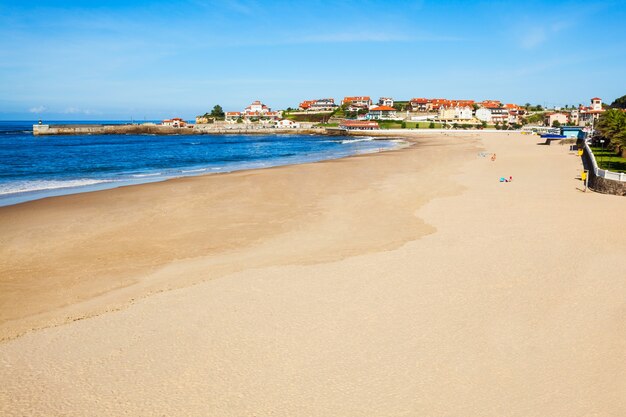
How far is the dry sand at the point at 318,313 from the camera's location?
6367 millimetres

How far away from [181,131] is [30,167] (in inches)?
3595

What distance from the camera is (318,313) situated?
8.84 meters

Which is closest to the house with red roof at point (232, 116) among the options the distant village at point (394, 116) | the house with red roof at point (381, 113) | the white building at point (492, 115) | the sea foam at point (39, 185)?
the distant village at point (394, 116)

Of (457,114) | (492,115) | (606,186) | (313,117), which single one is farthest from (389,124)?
(606,186)

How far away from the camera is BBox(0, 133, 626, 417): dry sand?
637 cm

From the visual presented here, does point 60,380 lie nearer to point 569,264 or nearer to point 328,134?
point 569,264

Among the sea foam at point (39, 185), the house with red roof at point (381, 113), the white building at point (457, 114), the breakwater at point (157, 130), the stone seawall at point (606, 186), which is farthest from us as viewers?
the house with red roof at point (381, 113)

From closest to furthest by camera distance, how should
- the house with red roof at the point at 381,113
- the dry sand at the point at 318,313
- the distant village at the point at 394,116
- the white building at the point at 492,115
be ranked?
1. the dry sand at the point at 318,313
2. the distant village at the point at 394,116
3. the white building at the point at 492,115
4. the house with red roof at the point at 381,113

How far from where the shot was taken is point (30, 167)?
39.4 m

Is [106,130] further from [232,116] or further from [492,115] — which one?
[492,115]

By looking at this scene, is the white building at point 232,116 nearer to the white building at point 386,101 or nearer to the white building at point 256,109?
the white building at point 256,109

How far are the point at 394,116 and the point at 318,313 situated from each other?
148107 mm

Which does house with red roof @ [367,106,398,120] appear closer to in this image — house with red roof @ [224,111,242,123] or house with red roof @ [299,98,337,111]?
house with red roof @ [299,98,337,111]

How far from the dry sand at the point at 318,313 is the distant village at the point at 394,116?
111 metres
